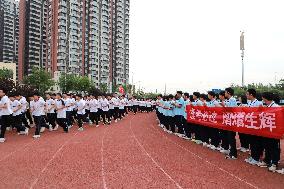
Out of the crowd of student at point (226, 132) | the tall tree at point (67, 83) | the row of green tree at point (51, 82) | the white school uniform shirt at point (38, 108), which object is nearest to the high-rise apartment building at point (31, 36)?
the row of green tree at point (51, 82)

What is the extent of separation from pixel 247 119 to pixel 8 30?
537 feet

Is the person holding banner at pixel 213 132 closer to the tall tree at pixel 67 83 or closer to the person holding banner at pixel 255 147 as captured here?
the person holding banner at pixel 255 147

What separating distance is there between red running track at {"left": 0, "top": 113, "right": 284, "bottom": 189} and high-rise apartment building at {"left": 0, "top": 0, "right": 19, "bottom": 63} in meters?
150

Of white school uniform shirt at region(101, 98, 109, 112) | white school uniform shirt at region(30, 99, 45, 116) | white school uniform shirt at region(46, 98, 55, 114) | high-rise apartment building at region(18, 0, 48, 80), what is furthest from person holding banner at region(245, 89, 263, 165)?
high-rise apartment building at region(18, 0, 48, 80)

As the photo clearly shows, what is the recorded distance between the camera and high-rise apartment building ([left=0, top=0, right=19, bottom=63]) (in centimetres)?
15450

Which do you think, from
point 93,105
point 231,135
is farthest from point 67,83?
point 231,135

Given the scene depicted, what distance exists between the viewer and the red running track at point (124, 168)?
24.7ft

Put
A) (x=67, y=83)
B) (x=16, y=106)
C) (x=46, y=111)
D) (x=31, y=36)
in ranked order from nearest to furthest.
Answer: (x=16, y=106)
(x=46, y=111)
(x=67, y=83)
(x=31, y=36)

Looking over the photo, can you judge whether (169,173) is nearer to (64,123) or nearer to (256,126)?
(256,126)

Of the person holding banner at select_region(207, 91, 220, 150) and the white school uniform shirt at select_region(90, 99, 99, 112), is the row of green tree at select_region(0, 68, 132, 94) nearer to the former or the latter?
the white school uniform shirt at select_region(90, 99, 99, 112)

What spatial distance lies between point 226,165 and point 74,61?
102 m

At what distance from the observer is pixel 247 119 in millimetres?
10172

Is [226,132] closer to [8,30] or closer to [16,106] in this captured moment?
[16,106]

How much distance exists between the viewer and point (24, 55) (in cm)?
12725
